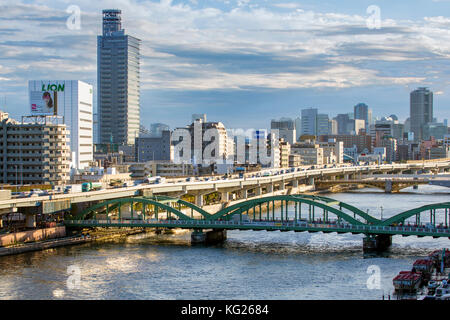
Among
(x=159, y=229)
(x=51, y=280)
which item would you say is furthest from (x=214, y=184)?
(x=51, y=280)

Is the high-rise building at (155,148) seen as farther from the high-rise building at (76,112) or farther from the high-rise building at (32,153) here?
the high-rise building at (32,153)

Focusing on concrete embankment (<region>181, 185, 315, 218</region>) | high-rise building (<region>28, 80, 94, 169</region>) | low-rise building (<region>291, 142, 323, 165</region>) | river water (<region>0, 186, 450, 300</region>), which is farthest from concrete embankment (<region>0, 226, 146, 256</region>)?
low-rise building (<region>291, 142, 323, 165</region>)

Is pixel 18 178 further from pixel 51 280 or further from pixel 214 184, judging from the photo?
pixel 51 280

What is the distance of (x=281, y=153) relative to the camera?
154250 millimetres

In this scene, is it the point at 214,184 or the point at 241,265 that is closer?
the point at 241,265

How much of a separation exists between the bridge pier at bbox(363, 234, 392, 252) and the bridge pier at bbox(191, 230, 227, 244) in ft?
36.6

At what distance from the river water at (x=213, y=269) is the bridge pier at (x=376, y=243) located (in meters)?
0.78

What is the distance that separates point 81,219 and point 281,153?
10098cm

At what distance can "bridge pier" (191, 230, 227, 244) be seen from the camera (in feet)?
171

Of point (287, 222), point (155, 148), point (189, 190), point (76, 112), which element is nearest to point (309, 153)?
point (155, 148)

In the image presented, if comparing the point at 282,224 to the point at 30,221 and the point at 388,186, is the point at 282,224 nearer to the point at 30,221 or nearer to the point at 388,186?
the point at 30,221

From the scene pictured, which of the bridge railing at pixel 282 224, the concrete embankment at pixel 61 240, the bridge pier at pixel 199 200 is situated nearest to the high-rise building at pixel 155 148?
the bridge pier at pixel 199 200

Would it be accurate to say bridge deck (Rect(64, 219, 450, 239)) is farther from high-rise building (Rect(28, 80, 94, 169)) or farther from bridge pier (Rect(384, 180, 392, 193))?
bridge pier (Rect(384, 180, 392, 193))
